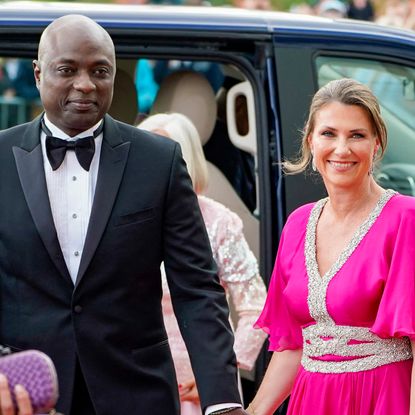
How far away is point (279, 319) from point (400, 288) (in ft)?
1.77

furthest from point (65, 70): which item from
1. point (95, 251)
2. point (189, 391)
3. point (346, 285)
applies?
point (189, 391)

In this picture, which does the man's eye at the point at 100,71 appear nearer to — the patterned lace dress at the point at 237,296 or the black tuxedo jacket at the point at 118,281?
the black tuxedo jacket at the point at 118,281

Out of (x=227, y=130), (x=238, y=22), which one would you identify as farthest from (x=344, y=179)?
(x=227, y=130)

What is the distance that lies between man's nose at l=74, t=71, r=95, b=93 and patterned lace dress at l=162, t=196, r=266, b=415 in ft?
4.42

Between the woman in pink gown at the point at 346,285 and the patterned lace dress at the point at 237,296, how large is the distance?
574 mm

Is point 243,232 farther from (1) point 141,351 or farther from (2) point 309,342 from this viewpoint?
(1) point 141,351

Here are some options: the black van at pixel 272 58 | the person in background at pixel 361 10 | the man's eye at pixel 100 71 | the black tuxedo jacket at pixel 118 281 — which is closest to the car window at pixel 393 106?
the black van at pixel 272 58

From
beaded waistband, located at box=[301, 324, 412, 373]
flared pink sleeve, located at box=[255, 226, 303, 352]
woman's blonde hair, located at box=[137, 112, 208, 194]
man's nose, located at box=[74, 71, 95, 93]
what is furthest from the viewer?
woman's blonde hair, located at box=[137, 112, 208, 194]

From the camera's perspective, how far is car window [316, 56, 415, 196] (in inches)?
198

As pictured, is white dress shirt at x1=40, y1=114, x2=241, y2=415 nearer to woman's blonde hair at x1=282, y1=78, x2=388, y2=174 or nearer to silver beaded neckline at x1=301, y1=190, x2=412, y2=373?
silver beaded neckline at x1=301, y1=190, x2=412, y2=373

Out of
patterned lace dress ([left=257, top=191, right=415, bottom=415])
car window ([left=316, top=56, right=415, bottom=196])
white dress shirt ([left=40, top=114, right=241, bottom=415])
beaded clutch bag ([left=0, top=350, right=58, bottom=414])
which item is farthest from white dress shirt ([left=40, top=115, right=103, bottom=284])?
car window ([left=316, top=56, right=415, bottom=196])

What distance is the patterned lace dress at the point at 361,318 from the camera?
3834mm

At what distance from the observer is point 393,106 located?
5.09 m

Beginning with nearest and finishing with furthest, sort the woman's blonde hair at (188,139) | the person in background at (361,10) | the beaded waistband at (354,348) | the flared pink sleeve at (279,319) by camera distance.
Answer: the beaded waistband at (354,348)
the flared pink sleeve at (279,319)
the woman's blonde hair at (188,139)
the person in background at (361,10)
